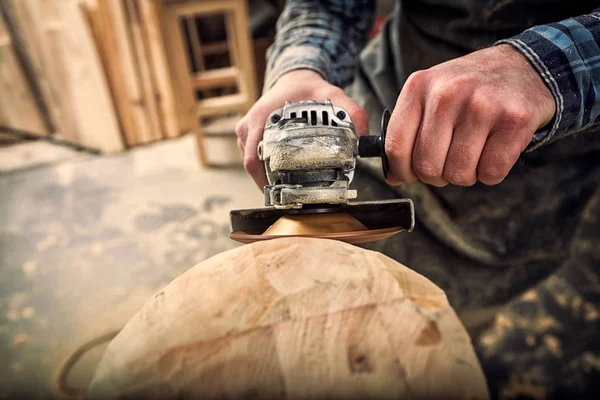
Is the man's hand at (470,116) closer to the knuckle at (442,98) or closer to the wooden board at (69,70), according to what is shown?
the knuckle at (442,98)

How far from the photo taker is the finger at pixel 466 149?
0.70 meters

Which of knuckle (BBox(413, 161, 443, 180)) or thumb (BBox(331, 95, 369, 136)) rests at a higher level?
thumb (BBox(331, 95, 369, 136))

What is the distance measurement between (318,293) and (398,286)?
100 millimetres

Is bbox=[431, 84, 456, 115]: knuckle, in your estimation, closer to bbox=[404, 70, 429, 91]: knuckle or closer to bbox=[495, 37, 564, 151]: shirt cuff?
bbox=[404, 70, 429, 91]: knuckle

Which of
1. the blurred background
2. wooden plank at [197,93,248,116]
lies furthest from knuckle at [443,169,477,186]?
wooden plank at [197,93,248,116]

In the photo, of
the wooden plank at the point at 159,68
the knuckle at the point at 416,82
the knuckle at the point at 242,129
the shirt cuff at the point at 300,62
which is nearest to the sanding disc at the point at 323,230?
the knuckle at the point at 416,82

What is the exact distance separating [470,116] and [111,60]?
3.19 m

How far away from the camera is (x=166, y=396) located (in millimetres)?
460

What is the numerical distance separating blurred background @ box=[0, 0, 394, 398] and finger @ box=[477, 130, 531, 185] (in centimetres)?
153

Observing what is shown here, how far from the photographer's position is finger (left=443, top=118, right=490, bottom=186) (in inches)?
27.7

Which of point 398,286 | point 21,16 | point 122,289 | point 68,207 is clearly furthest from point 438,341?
point 21,16

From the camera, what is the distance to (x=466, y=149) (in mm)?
719

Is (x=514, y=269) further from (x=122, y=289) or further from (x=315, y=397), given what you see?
(x=122, y=289)

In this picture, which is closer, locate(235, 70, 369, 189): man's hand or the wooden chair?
locate(235, 70, 369, 189): man's hand
